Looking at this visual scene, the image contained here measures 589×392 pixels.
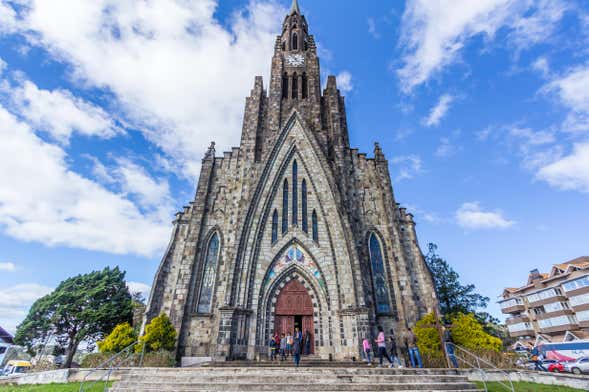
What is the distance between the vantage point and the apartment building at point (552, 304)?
34656 mm

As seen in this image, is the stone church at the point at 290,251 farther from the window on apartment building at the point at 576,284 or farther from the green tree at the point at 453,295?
the window on apartment building at the point at 576,284

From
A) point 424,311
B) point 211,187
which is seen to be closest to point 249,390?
point 424,311

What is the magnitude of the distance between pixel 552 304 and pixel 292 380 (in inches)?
1883

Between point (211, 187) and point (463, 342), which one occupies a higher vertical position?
point (211, 187)

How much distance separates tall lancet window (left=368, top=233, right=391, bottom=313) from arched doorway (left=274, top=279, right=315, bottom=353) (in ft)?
14.0

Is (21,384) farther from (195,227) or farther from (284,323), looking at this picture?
(284,323)

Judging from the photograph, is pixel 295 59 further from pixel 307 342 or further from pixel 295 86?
pixel 307 342

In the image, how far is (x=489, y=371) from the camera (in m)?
12.0

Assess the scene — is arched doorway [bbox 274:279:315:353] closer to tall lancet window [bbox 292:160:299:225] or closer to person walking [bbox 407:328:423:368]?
tall lancet window [bbox 292:160:299:225]

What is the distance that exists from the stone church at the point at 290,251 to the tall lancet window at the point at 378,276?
6 cm

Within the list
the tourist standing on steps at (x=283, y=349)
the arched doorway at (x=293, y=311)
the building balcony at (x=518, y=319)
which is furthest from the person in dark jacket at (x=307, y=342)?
the building balcony at (x=518, y=319)

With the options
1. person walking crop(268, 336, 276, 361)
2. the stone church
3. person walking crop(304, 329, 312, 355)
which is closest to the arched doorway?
the stone church

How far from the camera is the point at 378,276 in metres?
18.2

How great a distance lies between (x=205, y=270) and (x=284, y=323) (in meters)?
5.90
